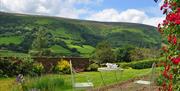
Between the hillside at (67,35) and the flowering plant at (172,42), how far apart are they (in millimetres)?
71099

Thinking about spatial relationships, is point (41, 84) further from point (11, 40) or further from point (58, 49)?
point (11, 40)

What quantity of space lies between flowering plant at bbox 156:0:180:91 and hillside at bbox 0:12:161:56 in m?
71.1

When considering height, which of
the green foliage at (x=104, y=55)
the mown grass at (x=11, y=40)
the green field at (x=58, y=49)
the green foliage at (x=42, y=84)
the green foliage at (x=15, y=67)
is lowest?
the green field at (x=58, y=49)

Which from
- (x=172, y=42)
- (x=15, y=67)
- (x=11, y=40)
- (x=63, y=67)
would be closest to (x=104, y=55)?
(x=63, y=67)

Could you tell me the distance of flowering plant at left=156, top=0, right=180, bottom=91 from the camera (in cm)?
771

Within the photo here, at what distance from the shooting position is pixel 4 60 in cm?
2633

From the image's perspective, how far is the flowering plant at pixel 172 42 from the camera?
7707 mm

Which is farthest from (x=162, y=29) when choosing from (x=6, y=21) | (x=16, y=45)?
(x=6, y=21)

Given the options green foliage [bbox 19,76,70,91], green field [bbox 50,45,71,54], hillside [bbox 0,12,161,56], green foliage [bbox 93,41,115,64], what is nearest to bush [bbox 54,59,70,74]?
green foliage [bbox 19,76,70,91]

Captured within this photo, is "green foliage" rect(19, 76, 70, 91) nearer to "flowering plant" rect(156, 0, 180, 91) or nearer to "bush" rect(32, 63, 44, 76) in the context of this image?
"flowering plant" rect(156, 0, 180, 91)

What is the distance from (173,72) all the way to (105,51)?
4277 cm

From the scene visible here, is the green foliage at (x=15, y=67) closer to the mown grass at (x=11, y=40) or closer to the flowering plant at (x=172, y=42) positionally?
the flowering plant at (x=172, y=42)

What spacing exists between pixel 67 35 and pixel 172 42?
12527cm

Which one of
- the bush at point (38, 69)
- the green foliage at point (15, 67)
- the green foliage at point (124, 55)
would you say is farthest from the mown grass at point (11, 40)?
the green foliage at point (15, 67)
